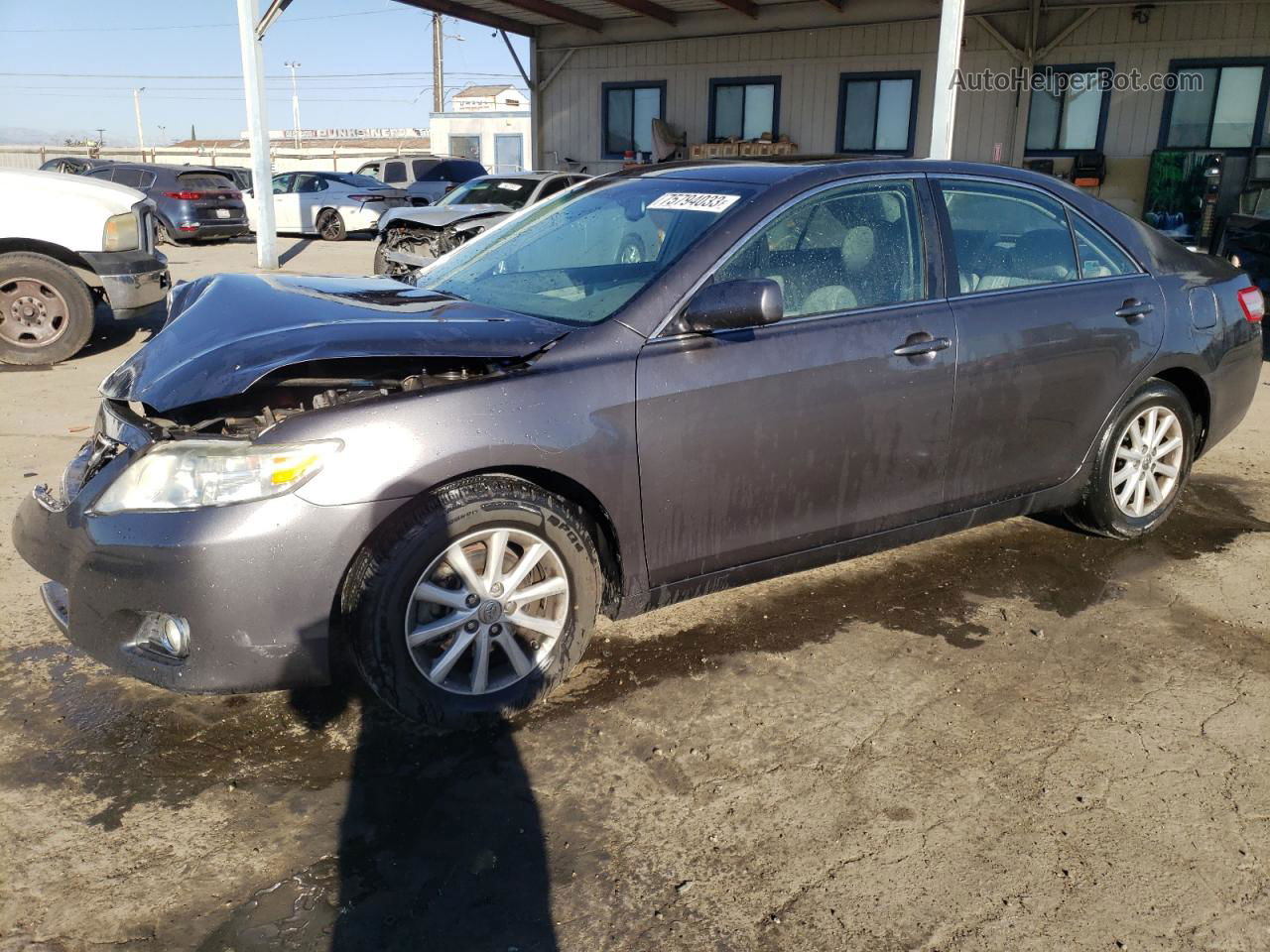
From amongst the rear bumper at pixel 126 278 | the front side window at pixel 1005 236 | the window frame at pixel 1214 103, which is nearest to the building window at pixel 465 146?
the window frame at pixel 1214 103

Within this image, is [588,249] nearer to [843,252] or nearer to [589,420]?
[843,252]

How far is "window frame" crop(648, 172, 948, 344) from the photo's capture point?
3242 mm

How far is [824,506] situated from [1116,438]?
5.25ft

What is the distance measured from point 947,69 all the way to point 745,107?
8.40 m

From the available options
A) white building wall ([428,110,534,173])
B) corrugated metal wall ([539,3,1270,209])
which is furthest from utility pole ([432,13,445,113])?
corrugated metal wall ([539,3,1270,209])

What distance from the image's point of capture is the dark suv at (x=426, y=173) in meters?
22.9

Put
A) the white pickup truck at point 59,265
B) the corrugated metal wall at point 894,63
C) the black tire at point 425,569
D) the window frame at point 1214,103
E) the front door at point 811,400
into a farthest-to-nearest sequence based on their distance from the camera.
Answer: the corrugated metal wall at point 894,63 → the window frame at point 1214,103 → the white pickup truck at point 59,265 → the front door at point 811,400 → the black tire at point 425,569

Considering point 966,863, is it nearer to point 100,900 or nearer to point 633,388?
point 633,388

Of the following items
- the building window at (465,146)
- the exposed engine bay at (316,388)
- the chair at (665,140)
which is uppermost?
the building window at (465,146)

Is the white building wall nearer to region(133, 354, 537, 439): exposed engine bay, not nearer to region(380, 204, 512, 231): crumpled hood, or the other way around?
region(380, 204, 512, 231): crumpled hood

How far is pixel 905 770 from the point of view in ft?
9.57

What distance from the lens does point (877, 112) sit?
17531 mm

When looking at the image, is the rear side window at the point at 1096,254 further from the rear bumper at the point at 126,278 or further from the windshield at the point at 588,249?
the rear bumper at the point at 126,278

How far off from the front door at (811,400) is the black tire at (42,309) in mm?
6777
